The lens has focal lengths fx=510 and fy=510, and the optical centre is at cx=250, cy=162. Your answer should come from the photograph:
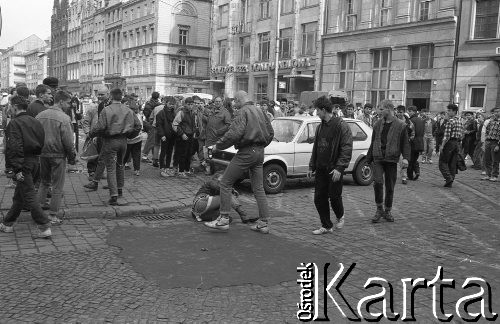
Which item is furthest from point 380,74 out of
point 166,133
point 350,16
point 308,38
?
point 166,133

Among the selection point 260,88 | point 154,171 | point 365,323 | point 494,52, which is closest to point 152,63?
point 260,88

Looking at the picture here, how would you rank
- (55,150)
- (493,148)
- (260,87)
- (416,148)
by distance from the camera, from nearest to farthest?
(55,150) < (416,148) < (493,148) < (260,87)

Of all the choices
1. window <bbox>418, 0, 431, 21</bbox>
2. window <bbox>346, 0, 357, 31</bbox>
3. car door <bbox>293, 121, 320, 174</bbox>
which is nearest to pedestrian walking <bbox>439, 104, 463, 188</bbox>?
car door <bbox>293, 121, 320, 174</bbox>

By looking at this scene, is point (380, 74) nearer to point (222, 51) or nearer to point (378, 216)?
point (222, 51)

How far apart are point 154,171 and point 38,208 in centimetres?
640

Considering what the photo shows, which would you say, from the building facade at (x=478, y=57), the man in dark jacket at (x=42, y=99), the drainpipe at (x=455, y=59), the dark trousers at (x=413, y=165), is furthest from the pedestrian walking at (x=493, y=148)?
the drainpipe at (x=455, y=59)

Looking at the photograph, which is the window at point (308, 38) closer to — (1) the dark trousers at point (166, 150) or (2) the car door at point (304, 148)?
(1) the dark trousers at point (166, 150)

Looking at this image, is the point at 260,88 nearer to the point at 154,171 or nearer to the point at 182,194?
the point at 154,171

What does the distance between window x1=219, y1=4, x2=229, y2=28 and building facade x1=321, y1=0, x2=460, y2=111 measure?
619 inches

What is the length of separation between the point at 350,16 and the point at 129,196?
96.1 feet

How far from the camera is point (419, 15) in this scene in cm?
3028

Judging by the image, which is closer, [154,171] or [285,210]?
[285,210]

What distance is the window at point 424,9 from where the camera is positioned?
29859mm

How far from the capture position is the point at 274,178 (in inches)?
417
